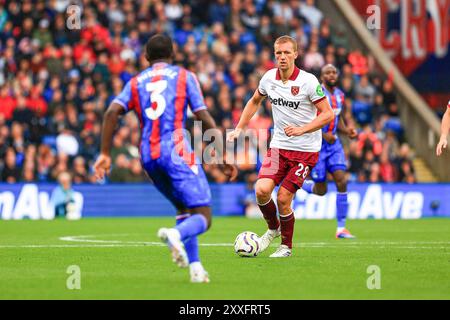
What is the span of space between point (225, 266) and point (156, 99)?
9.18ft

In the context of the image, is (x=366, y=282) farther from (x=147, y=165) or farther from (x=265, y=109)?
(x=265, y=109)

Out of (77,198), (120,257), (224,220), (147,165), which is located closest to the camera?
(147,165)

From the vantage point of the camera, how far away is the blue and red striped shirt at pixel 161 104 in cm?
998

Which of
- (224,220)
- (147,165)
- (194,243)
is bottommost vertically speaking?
(224,220)

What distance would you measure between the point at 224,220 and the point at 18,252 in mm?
10126

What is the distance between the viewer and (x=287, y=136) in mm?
13430

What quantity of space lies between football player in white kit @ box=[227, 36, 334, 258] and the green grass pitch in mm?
608

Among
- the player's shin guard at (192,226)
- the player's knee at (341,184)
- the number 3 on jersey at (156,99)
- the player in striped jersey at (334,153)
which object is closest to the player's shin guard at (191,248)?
the player's shin guard at (192,226)

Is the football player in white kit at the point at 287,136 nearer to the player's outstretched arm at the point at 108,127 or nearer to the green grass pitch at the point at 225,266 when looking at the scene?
the green grass pitch at the point at 225,266

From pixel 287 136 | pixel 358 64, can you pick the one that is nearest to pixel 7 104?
pixel 358 64

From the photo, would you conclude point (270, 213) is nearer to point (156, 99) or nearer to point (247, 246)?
point (247, 246)

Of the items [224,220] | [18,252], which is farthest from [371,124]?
[18,252]

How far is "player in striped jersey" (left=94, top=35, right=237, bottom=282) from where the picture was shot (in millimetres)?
9930

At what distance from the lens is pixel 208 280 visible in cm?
1023
